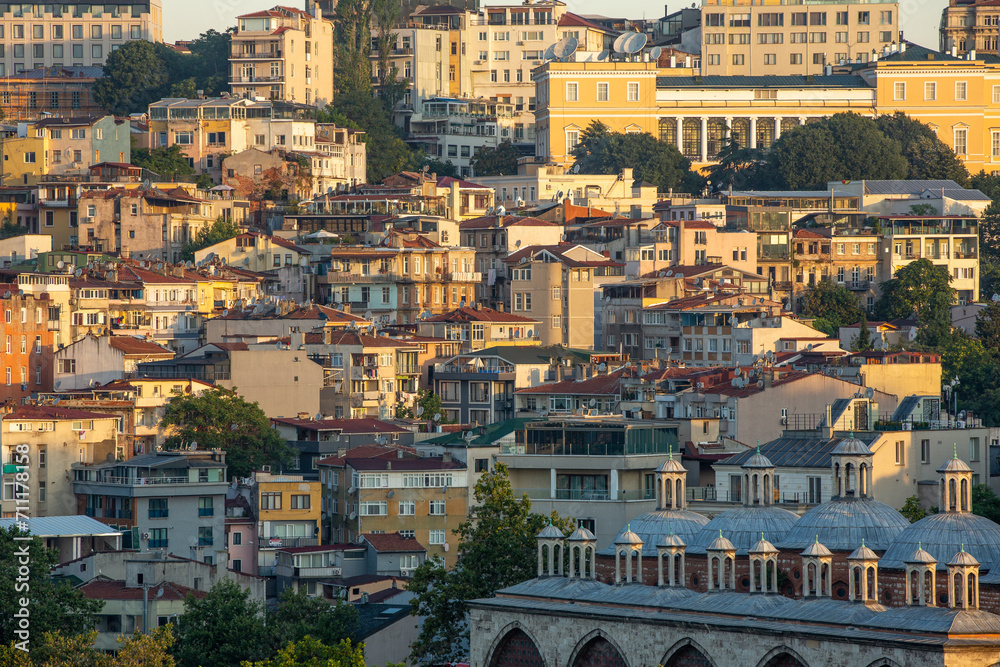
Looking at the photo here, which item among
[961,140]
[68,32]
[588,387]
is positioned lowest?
[588,387]

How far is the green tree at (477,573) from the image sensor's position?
60.6 m

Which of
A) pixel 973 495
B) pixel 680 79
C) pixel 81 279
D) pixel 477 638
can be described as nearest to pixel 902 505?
pixel 973 495

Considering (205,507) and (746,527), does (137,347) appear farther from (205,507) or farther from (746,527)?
(746,527)

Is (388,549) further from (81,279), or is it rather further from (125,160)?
(125,160)

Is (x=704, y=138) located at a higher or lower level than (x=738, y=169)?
higher

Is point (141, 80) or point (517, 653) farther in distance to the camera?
point (141, 80)

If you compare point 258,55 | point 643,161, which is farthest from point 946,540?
point 258,55

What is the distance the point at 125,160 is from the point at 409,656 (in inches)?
2496

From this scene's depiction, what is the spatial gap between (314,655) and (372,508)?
748 inches

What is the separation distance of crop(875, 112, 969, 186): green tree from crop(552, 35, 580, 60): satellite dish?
68.2ft

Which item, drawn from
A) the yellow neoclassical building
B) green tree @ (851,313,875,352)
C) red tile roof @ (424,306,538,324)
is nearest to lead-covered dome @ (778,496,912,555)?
green tree @ (851,313,875,352)

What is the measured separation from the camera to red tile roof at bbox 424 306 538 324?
9919 cm

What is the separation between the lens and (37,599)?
58.1 meters

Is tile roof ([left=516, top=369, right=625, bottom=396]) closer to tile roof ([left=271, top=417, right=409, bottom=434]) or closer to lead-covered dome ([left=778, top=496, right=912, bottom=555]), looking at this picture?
tile roof ([left=271, top=417, right=409, bottom=434])
